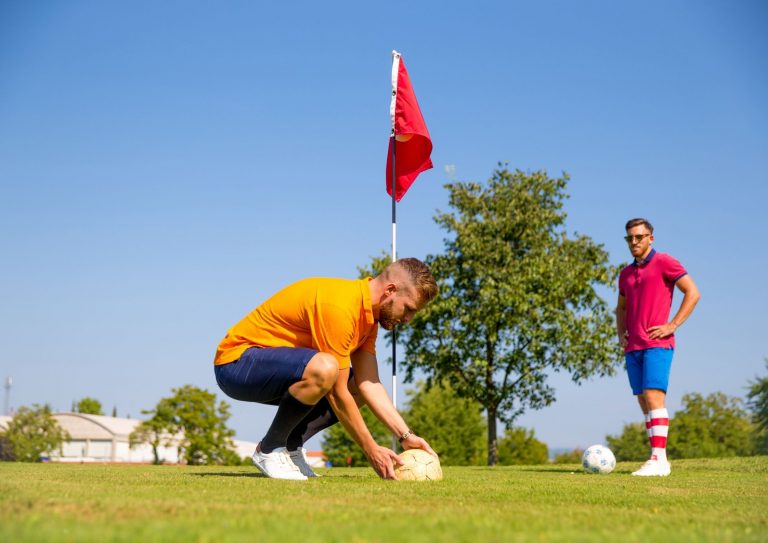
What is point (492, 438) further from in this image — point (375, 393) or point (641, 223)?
point (375, 393)

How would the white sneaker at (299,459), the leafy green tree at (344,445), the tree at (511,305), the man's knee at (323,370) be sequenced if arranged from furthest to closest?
the leafy green tree at (344,445)
the tree at (511,305)
the white sneaker at (299,459)
the man's knee at (323,370)

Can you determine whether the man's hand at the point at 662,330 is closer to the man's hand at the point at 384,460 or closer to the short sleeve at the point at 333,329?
the man's hand at the point at 384,460

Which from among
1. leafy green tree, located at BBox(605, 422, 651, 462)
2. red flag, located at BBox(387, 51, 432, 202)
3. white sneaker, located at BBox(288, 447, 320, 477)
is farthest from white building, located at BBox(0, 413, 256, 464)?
white sneaker, located at BBox(288, 447, 320, 477)

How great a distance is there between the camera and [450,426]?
56.9 m

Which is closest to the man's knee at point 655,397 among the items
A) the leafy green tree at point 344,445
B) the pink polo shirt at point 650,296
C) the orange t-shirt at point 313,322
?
the pink polo shirt at point 650,296

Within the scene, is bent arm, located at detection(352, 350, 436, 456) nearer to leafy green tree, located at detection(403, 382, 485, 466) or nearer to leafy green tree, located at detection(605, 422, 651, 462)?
leafy green tree, located at detection(403, 382, 485, 466)

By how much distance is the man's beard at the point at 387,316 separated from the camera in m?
6.02

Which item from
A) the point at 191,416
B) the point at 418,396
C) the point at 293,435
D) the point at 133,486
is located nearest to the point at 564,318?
the point at 293,435

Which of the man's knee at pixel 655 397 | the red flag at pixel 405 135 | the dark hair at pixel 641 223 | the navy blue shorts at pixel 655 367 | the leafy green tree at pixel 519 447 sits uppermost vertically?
the red flag at pixel 405 135

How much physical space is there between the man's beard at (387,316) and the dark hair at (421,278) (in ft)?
0.86

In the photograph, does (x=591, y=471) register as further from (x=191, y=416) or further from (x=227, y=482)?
→ (x=191, y=416)

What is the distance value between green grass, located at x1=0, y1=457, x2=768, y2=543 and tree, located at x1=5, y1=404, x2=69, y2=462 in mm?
48861

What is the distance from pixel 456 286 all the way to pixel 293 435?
72.4ft

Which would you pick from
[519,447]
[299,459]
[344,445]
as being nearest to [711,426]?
[519,447]
